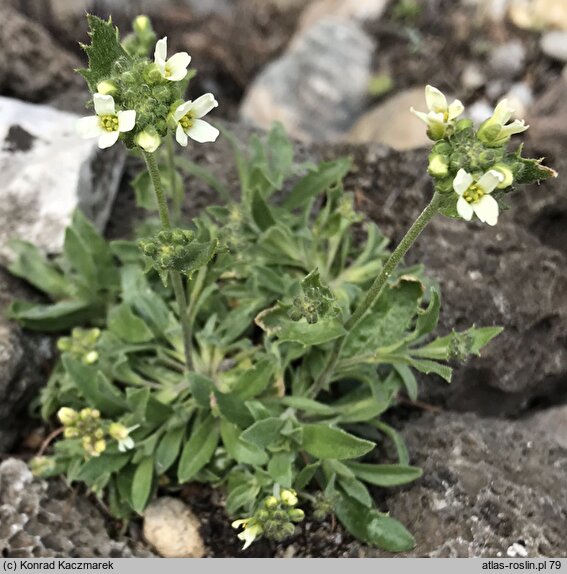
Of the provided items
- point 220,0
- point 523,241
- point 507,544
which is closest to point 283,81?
point 220,0

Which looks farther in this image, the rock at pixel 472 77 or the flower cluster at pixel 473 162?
the rock at pixel 472 77

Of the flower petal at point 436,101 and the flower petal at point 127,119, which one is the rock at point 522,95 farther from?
the flower petal at point 127,119

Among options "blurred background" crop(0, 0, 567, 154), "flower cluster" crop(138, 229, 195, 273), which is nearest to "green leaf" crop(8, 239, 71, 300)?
"flower cluster" crop(138, 229, 195, 273)

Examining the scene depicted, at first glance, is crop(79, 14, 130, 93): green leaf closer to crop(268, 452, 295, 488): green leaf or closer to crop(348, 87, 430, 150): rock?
crop(268, 452, 295, 488): green leaf

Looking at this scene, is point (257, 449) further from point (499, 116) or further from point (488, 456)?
point (499, 116)

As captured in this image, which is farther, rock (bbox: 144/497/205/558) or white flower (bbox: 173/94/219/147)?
rock (bbox: 144/497/205/558)

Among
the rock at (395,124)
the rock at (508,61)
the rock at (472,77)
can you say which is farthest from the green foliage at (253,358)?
the rock at (508,61)
